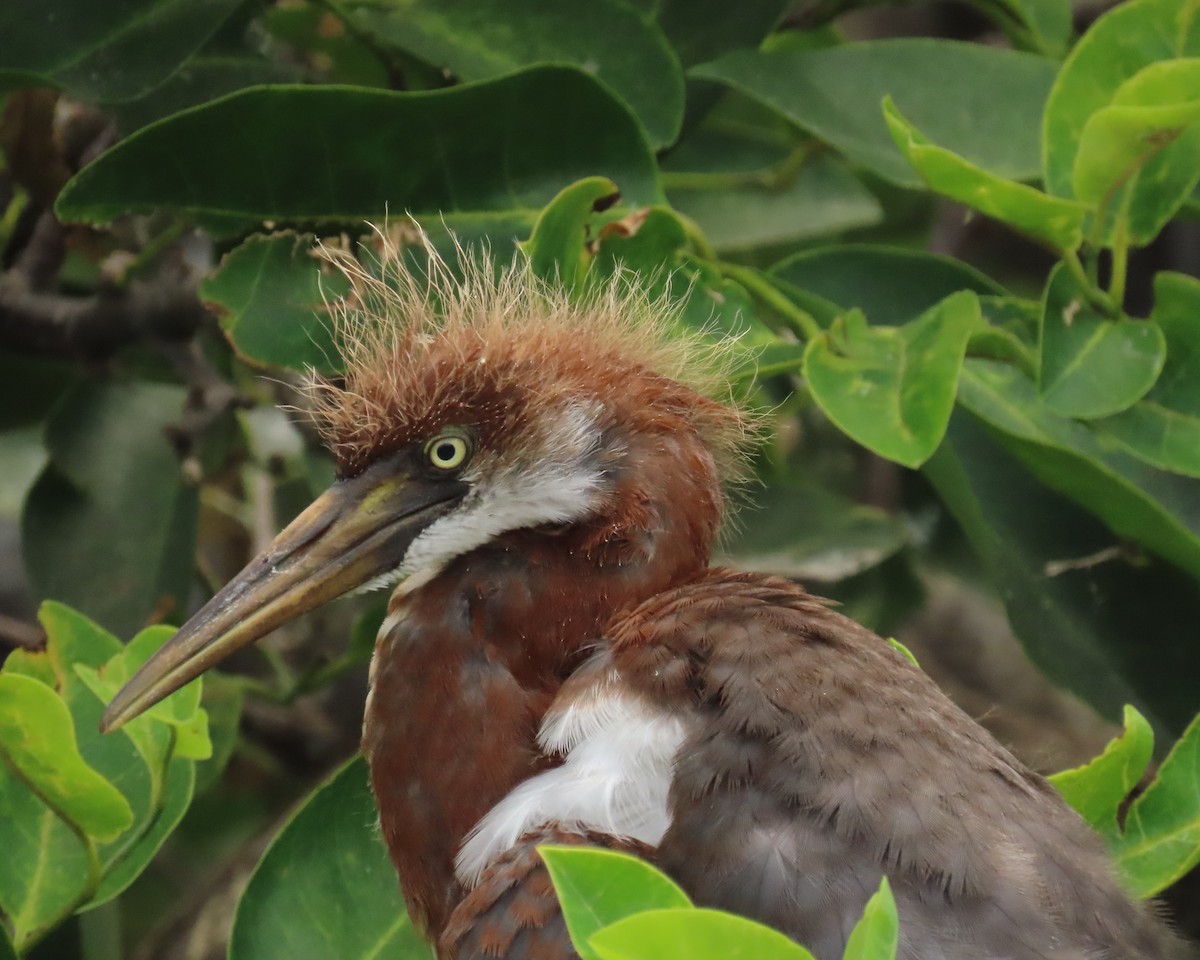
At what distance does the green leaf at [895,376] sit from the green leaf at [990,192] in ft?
0.31

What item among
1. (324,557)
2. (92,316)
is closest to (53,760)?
(324,557)

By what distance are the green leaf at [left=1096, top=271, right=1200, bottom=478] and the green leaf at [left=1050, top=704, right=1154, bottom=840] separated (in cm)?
27

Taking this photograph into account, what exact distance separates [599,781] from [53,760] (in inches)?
16.8

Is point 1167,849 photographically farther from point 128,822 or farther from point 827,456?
point 827,456

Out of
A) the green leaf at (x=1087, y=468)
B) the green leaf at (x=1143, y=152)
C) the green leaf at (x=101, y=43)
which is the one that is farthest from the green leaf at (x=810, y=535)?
the green leaf at (x=101, y=43)

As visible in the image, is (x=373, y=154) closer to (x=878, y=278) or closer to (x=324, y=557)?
(x=324, y=557)

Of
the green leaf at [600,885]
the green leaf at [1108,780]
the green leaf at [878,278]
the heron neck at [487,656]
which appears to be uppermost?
the green leaf at [600,885]

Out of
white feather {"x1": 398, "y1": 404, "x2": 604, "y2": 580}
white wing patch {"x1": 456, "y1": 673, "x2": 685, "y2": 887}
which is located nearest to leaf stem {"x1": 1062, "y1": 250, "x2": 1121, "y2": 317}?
white feather {"x1": 398, "y1": 404, "x2": 604, "y2": 580}

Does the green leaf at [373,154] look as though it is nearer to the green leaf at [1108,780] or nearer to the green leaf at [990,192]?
the green leaf at [990,192]

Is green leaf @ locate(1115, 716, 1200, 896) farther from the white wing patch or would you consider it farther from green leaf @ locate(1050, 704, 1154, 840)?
the white wing patch

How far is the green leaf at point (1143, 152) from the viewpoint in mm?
1211

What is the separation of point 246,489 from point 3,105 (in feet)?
2.64

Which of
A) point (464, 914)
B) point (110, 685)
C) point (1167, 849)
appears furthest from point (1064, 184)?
point (110, 685)

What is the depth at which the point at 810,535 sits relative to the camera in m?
1.93
